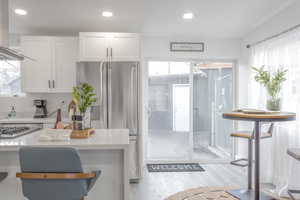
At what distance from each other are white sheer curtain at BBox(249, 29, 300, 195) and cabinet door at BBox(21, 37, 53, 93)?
3.45 meters

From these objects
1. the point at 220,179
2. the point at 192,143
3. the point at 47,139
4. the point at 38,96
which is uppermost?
the point at 38,96

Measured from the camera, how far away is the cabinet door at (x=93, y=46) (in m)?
3.97

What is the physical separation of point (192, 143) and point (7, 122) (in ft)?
10.7

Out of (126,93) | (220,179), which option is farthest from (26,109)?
(220,179)

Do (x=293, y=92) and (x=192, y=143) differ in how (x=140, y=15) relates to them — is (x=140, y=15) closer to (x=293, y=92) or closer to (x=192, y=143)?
(x=293, y=92)

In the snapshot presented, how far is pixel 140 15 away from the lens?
368cm

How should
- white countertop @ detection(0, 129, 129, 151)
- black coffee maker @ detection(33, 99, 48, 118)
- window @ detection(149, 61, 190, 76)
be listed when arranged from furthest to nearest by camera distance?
window @ detection(149, 61, 190, 76) < black coffee maker @ detection(33, 99, 48, 118) < white countertop @ detection(0, 129, 129, 151)

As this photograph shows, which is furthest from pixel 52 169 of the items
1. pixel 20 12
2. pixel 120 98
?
pixel 20 12

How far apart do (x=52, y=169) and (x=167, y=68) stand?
3.54 metres

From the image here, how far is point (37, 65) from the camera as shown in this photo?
4160mm

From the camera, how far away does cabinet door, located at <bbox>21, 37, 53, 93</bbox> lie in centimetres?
413

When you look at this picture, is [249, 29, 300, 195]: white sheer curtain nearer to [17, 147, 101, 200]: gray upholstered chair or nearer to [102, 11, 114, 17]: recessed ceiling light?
[102, 11, 114, 17]: recessed ceiling light

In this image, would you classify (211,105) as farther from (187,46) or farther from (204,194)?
(204,194)

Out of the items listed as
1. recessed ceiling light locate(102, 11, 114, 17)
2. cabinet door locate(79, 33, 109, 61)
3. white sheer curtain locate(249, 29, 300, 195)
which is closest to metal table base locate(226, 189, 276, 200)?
white sheer curtain locate(249, 29, 300, 195)
